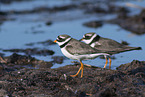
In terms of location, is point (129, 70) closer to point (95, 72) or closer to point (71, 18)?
point (95, 72)

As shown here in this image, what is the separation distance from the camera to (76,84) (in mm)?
5742

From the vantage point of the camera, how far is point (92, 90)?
17.4 ft

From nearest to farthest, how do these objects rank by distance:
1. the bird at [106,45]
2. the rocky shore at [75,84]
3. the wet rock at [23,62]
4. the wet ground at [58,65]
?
the rocky shore at [75,84], the wet ground at [58,65], the bird at [106,45], the wet rock at [23,62]

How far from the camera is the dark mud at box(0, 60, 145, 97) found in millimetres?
5207

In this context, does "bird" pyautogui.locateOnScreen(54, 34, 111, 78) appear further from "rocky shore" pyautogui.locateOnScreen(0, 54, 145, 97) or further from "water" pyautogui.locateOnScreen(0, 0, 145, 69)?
"water" pyautogui.locateOnScreen(0, 0, 145, 69)

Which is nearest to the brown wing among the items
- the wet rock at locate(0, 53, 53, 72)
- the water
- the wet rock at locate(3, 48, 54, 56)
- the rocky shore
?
the rocky shore

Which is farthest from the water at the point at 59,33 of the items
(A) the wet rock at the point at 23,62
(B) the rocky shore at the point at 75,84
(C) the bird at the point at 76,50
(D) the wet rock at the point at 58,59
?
(C) the bird at the point at 76,50

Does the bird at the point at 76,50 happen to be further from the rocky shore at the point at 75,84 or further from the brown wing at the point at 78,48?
the rocky shore at the point at 75,84

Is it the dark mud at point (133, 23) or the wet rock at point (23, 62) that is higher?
the wet rock at point (23, 62)

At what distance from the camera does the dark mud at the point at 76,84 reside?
5.21 meters

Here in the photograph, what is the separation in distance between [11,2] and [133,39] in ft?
55.7

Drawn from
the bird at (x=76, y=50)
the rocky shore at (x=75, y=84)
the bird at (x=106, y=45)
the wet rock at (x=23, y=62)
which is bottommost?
the wet rock at (x=23, y=62)

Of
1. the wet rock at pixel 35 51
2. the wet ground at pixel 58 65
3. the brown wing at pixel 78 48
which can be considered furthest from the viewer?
the wet rock at pixel 35 51

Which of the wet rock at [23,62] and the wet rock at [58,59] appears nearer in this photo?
the wet rock at [23,62]
